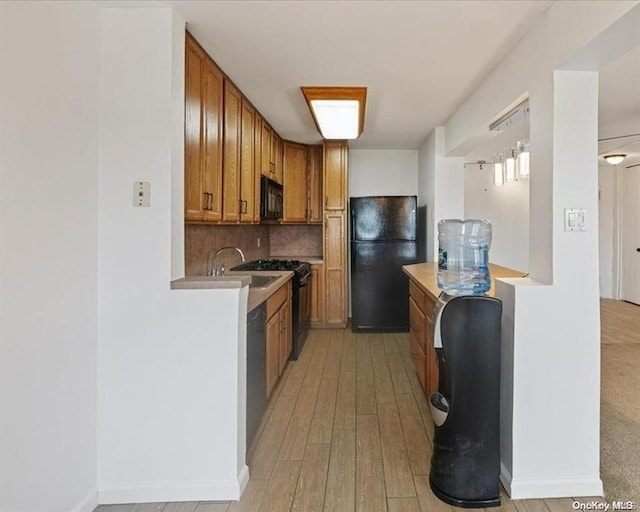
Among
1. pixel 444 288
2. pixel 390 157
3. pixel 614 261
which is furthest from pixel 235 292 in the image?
pixel 614 261

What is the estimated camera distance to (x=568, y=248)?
1.85 meters

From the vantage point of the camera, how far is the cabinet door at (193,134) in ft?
7.18

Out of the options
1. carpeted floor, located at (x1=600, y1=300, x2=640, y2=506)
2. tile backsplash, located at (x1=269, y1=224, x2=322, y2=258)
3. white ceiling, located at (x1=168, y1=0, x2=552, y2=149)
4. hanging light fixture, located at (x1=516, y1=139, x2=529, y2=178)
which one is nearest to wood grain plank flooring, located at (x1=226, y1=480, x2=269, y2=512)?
carpeted floor, located at (x1=600, y1=300, x2=640, y2=506)

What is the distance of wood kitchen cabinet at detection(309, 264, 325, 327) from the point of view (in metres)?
5.01

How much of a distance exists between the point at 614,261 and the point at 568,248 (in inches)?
244

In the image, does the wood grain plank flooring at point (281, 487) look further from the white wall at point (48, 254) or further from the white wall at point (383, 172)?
the white wall at point (383, 172)

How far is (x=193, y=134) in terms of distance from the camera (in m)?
2.27

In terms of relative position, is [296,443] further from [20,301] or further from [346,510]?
[20,301]

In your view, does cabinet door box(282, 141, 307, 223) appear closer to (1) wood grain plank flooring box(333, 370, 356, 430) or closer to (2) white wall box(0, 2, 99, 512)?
(1) wood grain plank flooring box(333, 370, 356, 430)

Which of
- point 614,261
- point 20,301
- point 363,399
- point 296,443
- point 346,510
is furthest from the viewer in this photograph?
point 614,261

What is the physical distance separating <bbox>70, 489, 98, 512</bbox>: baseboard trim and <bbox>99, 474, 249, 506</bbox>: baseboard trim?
22 millimetres

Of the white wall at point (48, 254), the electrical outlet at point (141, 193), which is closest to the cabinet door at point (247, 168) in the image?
the electrical outlet at point (141, 193)

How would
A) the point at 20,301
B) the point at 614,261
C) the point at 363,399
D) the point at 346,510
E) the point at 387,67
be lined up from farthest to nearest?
1. the point at 614,261
2. the point at 363,399
3. the point at 387,67
4. the point at 346,510
5. the point at 20,301

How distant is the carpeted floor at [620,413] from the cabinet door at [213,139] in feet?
8.70
